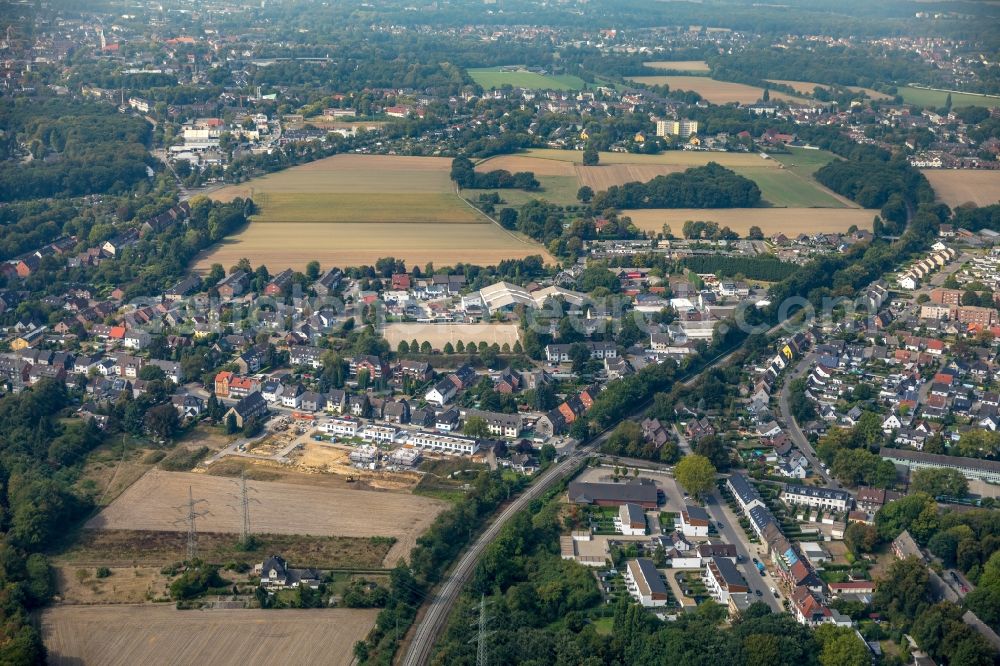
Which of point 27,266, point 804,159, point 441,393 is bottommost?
point 441,393

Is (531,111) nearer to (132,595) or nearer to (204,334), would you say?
(204,334)

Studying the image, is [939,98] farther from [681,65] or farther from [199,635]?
[199,635]

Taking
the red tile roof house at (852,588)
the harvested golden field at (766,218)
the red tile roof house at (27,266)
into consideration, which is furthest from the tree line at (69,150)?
the red tile roof house at (852,588)

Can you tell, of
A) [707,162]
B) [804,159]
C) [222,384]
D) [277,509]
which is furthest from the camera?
[804,159]

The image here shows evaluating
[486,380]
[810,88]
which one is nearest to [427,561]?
[486,380]


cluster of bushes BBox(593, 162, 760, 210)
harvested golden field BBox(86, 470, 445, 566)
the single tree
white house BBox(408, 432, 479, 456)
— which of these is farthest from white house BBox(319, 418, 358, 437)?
cluster of bushes BBox(593, 162, 760, 210)

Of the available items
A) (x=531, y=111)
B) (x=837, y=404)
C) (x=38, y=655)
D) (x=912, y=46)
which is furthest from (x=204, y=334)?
(x=912, y=46)
